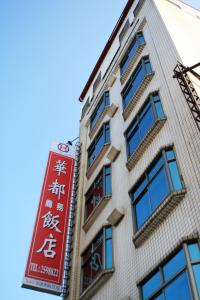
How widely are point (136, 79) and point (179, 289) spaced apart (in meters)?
9.71

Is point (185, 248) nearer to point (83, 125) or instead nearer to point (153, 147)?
point (153, 147)

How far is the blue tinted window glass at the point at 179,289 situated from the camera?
6783mm

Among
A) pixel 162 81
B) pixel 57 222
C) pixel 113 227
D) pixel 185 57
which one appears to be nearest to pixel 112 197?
pixel 113 227

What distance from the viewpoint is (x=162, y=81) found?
12.0 meters

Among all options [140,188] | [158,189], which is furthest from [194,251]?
[140,188]

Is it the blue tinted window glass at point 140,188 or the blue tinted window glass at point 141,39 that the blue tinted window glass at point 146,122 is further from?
the blue tinted window glass at point 141,39

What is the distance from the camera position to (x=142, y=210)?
10141 millimetres

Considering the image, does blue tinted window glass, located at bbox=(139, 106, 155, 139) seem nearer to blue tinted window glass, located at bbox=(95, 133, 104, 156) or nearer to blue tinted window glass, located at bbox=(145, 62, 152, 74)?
blue tinted window glass, located at bbox=(145, 62, 152, 74)

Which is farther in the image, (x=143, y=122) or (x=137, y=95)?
(x=137, y=95)

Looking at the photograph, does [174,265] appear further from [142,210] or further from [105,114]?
[105,114]

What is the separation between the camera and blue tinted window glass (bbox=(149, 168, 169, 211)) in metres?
9.20

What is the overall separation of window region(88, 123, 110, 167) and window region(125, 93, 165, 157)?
2.47 meters

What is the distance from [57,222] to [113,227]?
3.15m

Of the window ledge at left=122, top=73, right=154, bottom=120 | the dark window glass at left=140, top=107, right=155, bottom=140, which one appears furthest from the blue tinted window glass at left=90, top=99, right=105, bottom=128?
the dark window glass at left=140, top=107, right=155, bottom=140
